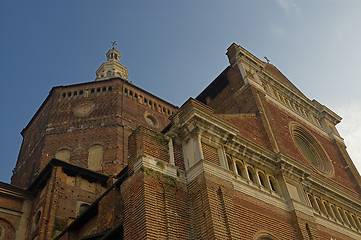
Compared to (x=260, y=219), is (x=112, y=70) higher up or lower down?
higher up

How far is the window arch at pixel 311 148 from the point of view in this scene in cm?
1872

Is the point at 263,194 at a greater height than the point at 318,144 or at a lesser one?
lesser

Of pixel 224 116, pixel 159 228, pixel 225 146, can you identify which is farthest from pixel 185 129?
pixel 159 228

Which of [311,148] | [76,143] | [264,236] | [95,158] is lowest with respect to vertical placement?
[264,236]

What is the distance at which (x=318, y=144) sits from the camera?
64.1ft

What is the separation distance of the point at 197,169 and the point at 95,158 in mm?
16234

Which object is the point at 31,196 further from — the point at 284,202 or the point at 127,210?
the point at 284,202

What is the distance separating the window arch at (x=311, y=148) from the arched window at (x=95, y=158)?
13.3 meters

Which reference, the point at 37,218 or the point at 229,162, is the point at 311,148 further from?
the point at 37,218

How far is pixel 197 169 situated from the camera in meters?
10.9

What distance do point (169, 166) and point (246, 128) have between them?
16.9 ft

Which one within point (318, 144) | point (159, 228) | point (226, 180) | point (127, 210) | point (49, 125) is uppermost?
point (49, 125)

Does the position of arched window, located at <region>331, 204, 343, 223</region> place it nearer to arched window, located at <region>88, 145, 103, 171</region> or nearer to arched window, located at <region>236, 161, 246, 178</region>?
arched window, located at <region>236, 161, 246, 178</region>

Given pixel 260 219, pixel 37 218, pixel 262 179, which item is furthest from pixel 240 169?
pixel 37 218
